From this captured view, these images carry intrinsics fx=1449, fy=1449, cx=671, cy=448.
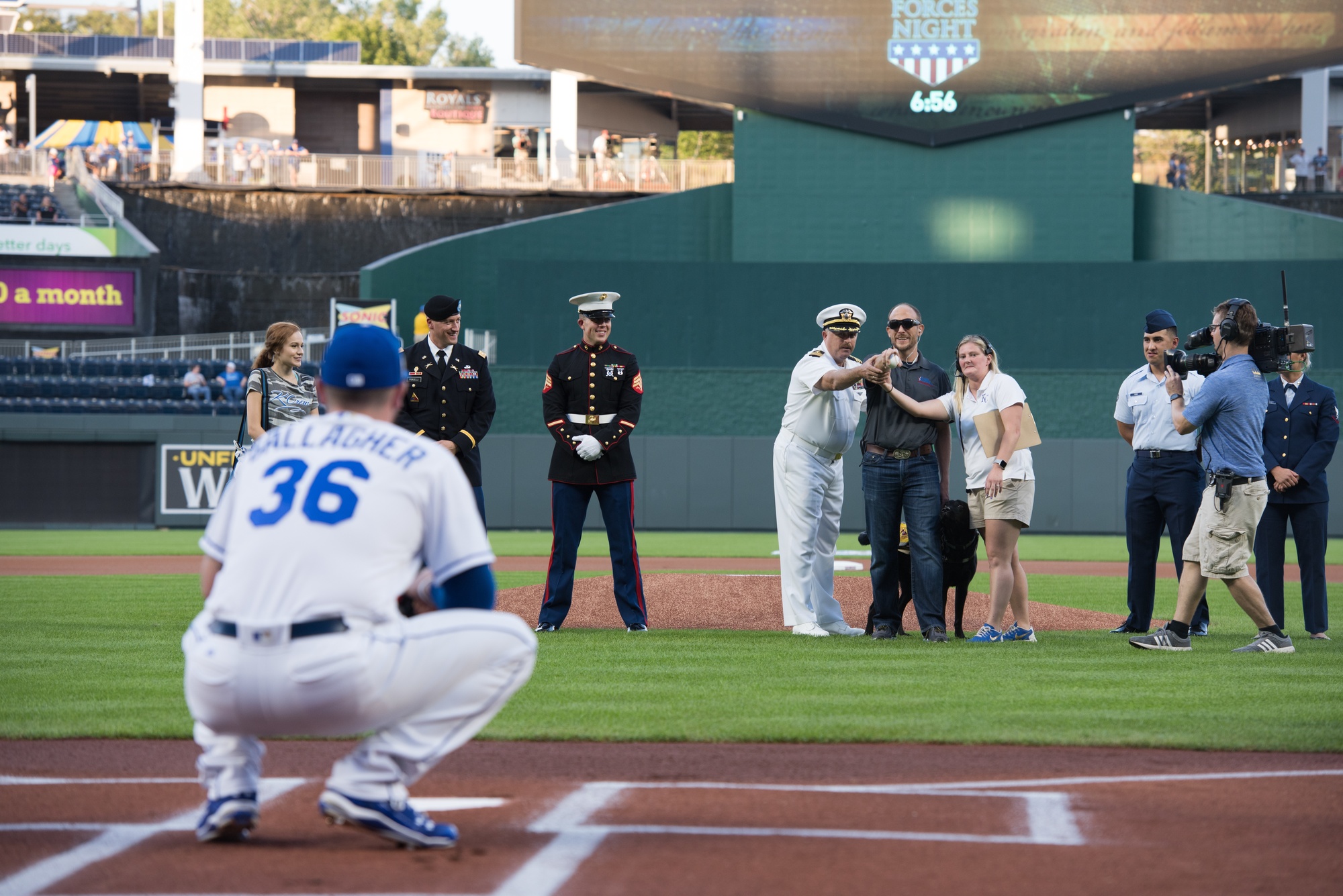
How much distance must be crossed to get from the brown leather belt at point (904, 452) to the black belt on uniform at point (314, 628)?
18.0 feet

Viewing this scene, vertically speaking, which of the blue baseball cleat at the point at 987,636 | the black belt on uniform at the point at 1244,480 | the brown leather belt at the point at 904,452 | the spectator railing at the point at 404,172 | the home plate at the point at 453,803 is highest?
the spectator railing at the point at 404,172

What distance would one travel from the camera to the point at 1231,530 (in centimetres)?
777

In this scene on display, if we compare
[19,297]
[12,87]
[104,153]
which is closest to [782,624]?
[19,297]

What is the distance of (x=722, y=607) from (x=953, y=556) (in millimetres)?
2568

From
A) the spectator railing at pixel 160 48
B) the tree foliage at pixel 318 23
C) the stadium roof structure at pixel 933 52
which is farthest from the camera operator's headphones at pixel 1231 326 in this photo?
the tree foliage at pixel 318 23

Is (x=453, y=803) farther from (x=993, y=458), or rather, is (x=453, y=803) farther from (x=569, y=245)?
(x=569, y=245)

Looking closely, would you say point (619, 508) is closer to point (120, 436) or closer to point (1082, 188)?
point (120, 436)

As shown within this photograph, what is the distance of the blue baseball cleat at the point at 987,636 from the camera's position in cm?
885

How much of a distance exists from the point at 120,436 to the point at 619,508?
17.6 metres

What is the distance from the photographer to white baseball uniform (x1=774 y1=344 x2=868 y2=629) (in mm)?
9000

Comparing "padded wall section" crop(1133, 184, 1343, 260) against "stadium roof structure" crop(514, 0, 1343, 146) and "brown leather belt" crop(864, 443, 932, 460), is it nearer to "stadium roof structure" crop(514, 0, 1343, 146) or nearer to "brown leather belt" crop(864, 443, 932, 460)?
"stadium roof structure" crop(514, 0, 1343, 146)

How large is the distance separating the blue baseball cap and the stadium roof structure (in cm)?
2515

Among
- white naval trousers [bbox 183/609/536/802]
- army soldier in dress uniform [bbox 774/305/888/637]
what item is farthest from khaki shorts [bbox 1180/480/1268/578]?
white naval trousers [bbox 183/609/536/802]

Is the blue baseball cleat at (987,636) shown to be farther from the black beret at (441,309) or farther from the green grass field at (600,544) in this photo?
the green grass field at (600,544)
